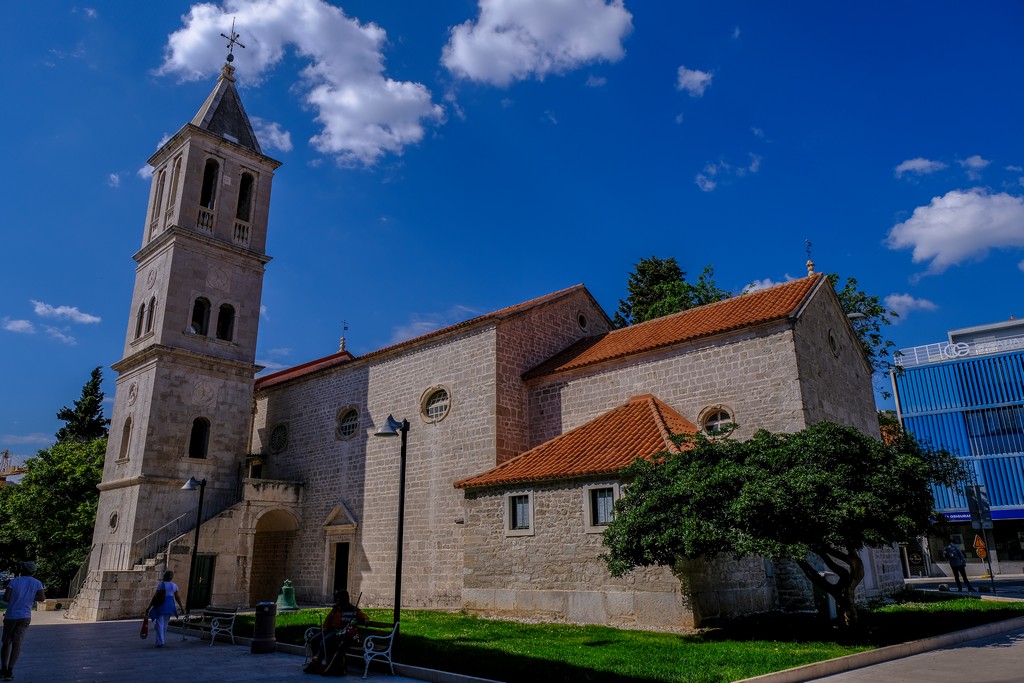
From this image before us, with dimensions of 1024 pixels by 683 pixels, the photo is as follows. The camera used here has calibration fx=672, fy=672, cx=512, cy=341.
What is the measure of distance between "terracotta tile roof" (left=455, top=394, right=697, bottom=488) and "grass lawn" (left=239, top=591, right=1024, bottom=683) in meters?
3.19

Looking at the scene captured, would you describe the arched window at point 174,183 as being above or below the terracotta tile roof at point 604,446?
above

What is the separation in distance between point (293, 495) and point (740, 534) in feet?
60.8

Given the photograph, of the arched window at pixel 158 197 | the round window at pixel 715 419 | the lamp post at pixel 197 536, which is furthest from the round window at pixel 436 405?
the arched window at pixel 158 197

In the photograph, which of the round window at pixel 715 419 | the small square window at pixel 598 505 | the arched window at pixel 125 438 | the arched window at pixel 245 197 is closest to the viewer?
the small square window at pixel 598 505

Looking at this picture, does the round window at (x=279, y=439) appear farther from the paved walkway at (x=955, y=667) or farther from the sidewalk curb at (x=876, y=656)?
the paved walkway at (x=955, y=667)

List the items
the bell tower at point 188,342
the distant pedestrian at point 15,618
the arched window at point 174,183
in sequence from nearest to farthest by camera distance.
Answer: the distant pedestrian at point 15,618 < the bell tower at point 188,342 < the arched window at point 174,183

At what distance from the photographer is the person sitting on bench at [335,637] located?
31.2 feet

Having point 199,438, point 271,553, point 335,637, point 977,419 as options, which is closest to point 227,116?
point 199,438

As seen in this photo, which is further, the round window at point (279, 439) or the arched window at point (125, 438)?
the round window at point (279, 439)

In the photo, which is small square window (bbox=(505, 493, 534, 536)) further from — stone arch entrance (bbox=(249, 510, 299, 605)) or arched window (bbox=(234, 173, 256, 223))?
arched window (bbox=(234, 173, 256, 223))

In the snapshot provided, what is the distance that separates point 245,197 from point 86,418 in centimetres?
2253

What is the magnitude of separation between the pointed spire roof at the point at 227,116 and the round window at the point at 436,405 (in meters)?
14.2

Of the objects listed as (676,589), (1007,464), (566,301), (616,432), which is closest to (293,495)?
(566,301)

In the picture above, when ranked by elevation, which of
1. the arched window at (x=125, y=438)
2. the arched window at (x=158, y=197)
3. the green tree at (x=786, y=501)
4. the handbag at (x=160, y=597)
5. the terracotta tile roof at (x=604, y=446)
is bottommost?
the handbag at (x=160, y=597)
